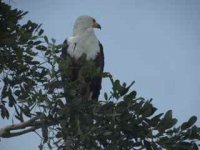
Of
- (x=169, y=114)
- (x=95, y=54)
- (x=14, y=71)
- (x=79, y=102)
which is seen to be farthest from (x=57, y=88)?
(x=95, y=54)

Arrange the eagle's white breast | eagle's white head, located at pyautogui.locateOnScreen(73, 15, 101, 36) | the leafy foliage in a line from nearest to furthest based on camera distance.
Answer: the leafy foliage, the eagle's white breast, eagle's white head, located at pyautogui.locateOnScreen(73, 15, 101, 36)

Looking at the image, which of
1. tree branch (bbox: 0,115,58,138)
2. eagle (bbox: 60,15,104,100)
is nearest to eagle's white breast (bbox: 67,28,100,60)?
eagle (bbox: 60,15,104,100)

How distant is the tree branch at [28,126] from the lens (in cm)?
378

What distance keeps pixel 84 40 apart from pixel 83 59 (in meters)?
1.66

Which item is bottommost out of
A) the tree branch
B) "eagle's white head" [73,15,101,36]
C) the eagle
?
the tree branch

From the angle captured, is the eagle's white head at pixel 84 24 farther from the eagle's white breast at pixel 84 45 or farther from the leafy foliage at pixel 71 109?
the leafy foliage at pixel 71 109

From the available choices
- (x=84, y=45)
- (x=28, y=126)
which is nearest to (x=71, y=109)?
(x=28, y=126)

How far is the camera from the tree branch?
3779 millimetres

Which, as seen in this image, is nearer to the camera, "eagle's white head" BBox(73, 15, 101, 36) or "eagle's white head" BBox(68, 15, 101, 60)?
"eagle's white head" BBox(68, 15, 101, 60)

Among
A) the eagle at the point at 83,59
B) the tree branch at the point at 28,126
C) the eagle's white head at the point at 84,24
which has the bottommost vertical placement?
the tree branch at the point at 28,126

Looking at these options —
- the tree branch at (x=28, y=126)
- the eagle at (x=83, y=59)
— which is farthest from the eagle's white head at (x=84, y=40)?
the tree branch at (x=28, y=126)

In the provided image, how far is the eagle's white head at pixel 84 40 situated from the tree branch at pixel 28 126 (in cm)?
156

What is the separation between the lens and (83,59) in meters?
4.02

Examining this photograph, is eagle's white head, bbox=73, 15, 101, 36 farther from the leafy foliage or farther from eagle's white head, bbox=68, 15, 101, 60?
the leafy foliage
